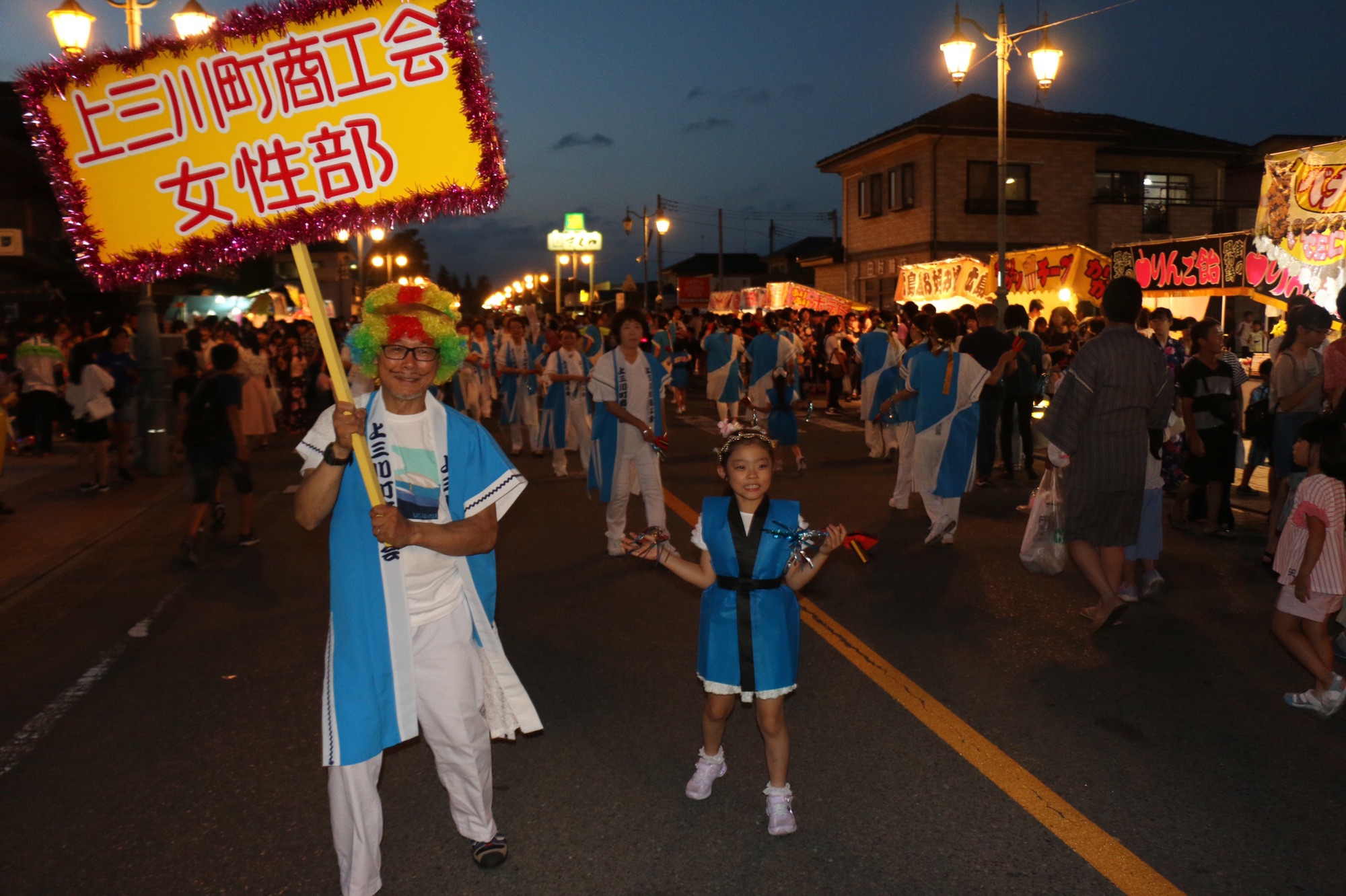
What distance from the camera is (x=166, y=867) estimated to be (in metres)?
3.67

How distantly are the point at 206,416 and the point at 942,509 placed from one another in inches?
237

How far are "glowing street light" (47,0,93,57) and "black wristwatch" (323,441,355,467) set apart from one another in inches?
430

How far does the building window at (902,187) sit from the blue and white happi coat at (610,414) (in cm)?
2720

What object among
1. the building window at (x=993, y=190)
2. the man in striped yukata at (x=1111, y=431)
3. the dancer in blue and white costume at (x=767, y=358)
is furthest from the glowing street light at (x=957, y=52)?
the building window at (x=993, y=190)

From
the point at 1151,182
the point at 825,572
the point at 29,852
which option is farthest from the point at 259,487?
the point at 1151,182

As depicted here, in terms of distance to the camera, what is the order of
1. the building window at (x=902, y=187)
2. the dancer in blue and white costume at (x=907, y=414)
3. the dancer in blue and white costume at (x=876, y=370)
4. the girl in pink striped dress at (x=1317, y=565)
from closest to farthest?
the girl in pink striped dress at (x=1317, y=565) < the dancer in blue and white costume at (x=907, y=414) < the dancer in blue and white costume at (x=876, y=370) < the building window at (x=902, y=187)

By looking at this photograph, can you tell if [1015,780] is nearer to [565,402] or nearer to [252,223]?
[252,223]

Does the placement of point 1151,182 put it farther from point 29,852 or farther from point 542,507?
point 29,852

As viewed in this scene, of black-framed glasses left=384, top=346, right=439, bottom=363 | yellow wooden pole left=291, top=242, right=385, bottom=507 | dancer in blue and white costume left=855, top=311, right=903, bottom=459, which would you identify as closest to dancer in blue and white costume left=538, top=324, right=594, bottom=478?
dancer in blue and white costume left=855, top=311, right=903, bottom=459

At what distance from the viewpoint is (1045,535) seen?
23.4ft

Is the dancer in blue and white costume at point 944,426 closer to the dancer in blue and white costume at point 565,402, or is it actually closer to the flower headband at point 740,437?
the flower headband at point 740,437

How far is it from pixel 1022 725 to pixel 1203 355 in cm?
482

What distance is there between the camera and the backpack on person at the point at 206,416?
8.66m

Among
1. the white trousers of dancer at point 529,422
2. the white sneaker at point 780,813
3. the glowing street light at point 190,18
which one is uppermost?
the glowing street light at point 190,18
